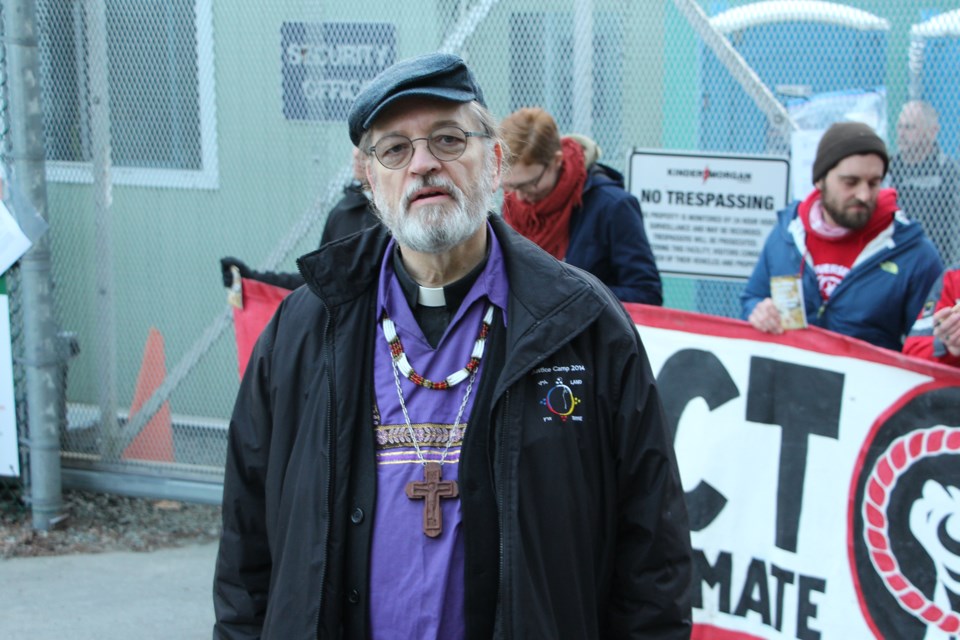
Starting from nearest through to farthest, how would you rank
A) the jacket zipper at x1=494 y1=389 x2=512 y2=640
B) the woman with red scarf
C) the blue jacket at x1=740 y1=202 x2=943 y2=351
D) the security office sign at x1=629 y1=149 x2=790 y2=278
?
the jacket zipper at x1=494 y1=389 x2=512 y2=640
the blue jacket at x1=740 y1=202 x2=943 y2=351
the woman with red scarf
the security office sign at x1=629 y1=149 x2=790 y2=278

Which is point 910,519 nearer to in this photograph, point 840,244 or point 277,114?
point 840,244

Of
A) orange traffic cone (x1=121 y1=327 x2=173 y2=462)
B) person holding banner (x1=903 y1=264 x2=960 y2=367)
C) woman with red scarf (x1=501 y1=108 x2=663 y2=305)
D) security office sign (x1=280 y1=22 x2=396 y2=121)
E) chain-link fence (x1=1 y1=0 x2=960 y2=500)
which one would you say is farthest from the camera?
orange traffic cone (x1=121 y1=327 x2=173 y2=462)

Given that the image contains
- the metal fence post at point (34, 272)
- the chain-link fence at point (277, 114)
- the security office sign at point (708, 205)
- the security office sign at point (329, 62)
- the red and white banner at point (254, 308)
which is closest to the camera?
the chain-link fence at point (277, 114)

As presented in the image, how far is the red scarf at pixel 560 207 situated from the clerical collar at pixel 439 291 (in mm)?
2320

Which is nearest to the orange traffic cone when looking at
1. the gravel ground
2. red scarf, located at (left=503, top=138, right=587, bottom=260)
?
the gravel ground

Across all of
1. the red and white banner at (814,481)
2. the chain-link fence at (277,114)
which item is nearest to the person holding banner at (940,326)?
the red and white banner at (814,481)

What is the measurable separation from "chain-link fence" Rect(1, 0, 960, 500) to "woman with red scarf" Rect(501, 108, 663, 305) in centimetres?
85

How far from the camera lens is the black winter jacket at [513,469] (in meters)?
2.21

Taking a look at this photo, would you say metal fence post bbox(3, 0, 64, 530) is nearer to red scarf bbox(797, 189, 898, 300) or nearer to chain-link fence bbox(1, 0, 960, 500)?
chain-link fence bbox(1, 0, 960, 500)

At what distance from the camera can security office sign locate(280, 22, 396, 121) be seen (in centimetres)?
582

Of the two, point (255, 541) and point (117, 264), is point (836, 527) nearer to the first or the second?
point (255, 541)

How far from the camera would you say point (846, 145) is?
434 cm

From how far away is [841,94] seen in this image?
17.2 ft

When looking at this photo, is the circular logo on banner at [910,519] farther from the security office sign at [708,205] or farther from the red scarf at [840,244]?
the security office sign at [708,205]
